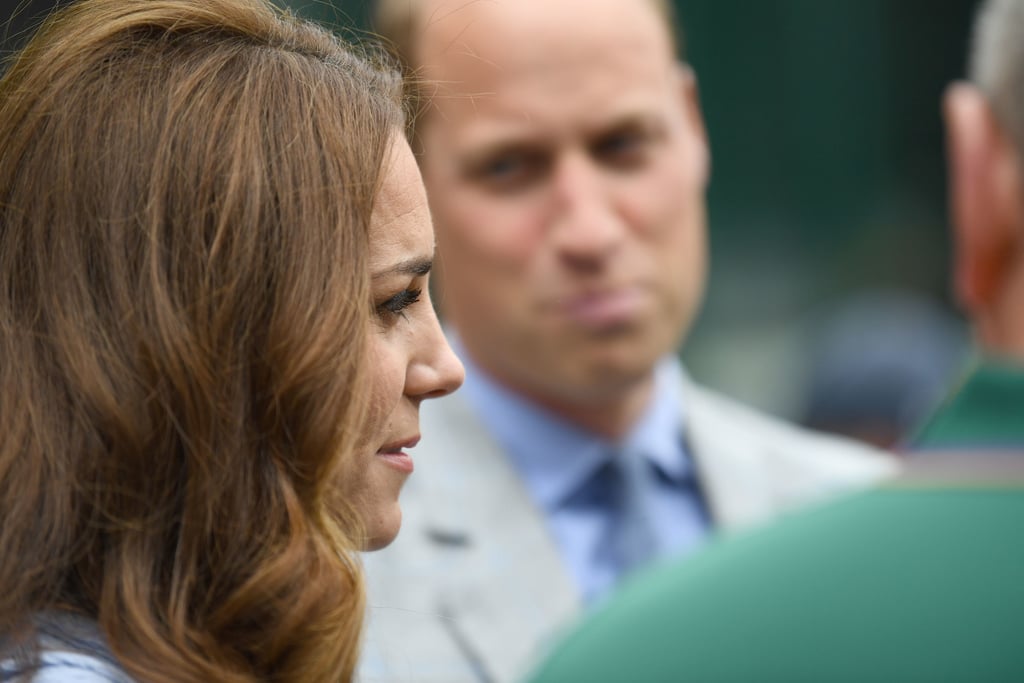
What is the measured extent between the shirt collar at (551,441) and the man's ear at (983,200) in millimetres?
1414

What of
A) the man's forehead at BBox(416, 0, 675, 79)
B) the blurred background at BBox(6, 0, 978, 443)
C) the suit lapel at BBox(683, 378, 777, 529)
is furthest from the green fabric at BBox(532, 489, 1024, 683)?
the blurred background at BBox(6, 0, 978, 443)

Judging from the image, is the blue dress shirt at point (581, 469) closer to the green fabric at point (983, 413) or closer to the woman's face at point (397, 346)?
the woman's face at point (397, 346)

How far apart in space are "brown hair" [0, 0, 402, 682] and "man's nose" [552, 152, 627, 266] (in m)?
1.24

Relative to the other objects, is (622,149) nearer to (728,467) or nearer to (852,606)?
(728,467)

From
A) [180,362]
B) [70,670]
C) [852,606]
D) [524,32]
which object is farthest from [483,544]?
[852,606]

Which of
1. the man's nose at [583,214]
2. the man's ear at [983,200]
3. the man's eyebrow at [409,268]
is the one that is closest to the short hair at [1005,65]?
the man's ear at [983,200]

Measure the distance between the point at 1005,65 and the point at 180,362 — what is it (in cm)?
108

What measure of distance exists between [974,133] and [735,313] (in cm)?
843

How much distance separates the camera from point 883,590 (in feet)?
5.23

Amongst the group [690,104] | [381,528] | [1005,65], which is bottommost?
[690,104]

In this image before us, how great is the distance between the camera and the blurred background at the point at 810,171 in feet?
32.8

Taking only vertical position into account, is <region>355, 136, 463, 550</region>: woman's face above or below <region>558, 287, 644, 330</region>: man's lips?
above

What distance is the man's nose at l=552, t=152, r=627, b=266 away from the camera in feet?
10.4

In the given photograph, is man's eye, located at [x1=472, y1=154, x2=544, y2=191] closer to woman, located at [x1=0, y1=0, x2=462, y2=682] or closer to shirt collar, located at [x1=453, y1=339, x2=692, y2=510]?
shirt collar, located at [x1=453, y1=339, x2=692, y2=510]
